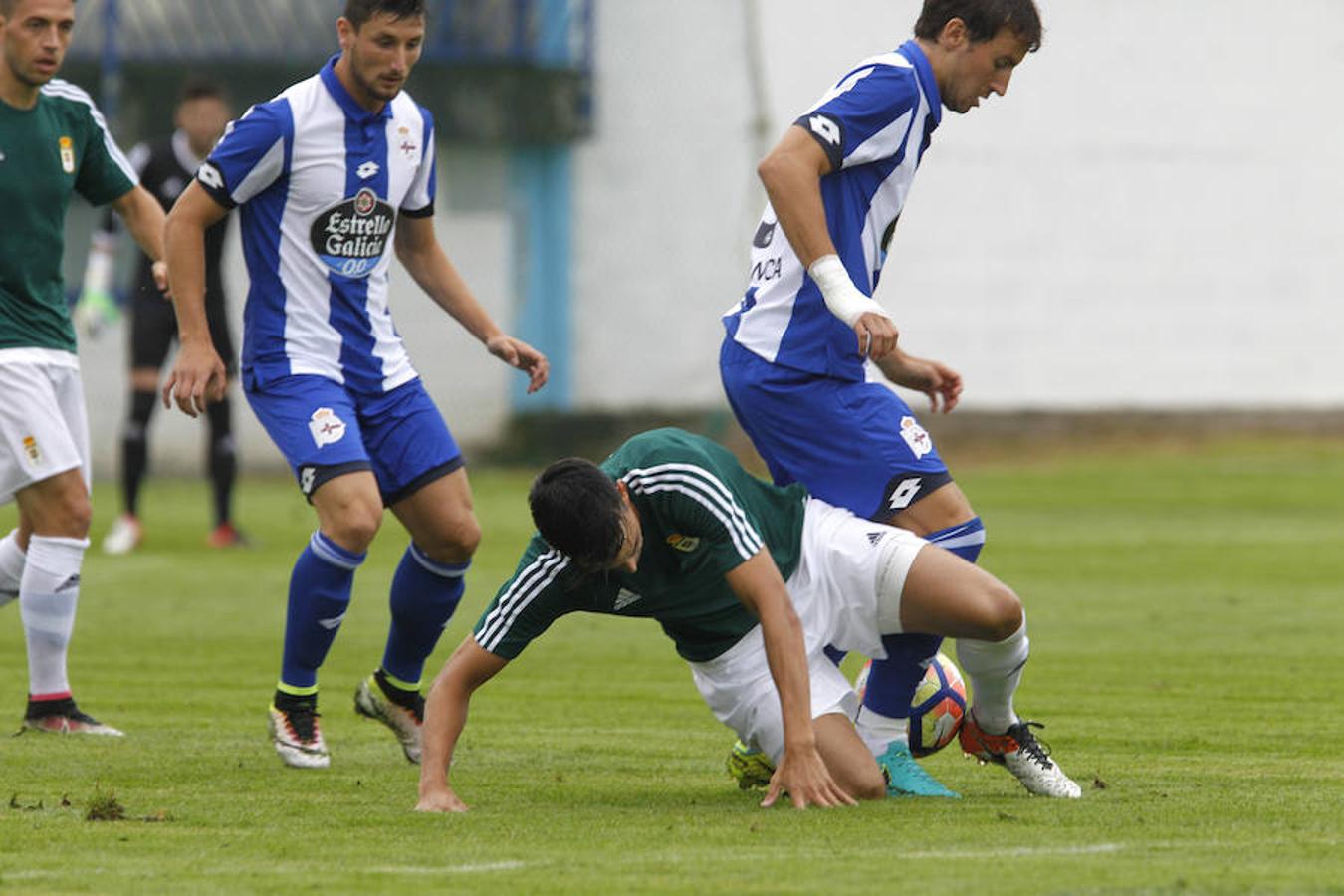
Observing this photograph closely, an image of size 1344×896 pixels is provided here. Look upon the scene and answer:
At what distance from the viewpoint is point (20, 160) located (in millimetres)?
7445

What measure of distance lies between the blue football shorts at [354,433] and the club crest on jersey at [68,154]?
1.19m

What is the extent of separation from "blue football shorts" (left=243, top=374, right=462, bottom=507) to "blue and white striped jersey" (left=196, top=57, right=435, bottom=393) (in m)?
0.05

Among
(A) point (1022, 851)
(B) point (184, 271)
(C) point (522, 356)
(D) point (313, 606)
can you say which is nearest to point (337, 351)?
(B) point (184, 271)

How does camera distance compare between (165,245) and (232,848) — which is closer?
(232,848)

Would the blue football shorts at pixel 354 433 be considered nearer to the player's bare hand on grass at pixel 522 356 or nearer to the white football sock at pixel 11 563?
the player's bare hand on grass at pixel 522 356

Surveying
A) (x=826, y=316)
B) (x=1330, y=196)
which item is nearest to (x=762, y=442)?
(x=826, y=316)

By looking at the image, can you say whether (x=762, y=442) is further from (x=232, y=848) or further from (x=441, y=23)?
(x=441, y=23)

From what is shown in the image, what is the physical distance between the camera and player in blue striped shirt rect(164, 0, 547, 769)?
22.2 feet

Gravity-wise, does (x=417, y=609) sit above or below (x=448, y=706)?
below

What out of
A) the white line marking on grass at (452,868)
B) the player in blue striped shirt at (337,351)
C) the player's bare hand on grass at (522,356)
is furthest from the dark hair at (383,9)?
the white line marking on grass at (452,868)

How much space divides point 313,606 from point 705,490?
1.72 meters

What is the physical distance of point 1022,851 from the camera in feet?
16.3

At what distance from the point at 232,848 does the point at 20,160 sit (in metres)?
3.14

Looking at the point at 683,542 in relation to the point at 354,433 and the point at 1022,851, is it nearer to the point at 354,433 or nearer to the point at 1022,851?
Result: the point at 1022,851
